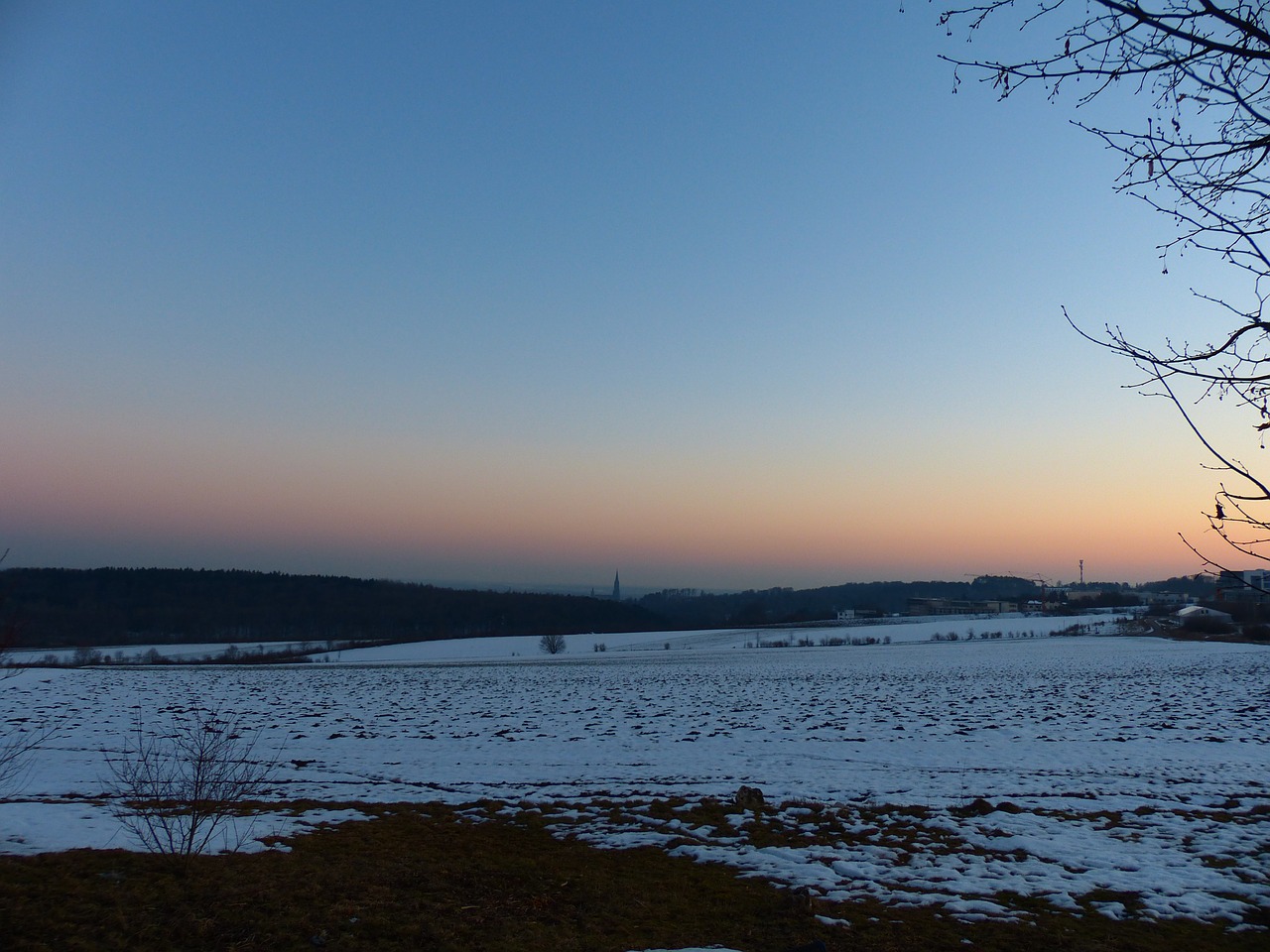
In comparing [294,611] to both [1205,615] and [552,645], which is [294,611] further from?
[1205,615]

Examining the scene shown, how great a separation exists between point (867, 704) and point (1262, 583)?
Answer: 79.3 ft

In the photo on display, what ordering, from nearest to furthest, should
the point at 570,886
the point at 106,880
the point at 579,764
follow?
1. the point at 106,880
2. the point at 570,886
3. the point at 579,764

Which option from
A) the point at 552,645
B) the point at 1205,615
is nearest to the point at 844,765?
the point at 552,645

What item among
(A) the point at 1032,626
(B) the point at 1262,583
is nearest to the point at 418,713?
(B) the point at 1262,583

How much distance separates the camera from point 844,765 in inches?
653

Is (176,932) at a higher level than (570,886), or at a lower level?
higher

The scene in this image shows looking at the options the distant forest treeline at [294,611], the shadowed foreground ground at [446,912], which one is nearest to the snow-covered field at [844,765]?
the shadowed foreground ground at [446,912]

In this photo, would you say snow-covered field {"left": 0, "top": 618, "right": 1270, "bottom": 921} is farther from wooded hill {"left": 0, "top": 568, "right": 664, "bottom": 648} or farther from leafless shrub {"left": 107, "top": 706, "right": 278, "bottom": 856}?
wooded hill {"left": 0, "top": 568, "right": 664, "bottom": 648}

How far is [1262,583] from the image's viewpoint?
165 inches

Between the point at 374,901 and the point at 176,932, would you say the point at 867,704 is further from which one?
the point at 176,932

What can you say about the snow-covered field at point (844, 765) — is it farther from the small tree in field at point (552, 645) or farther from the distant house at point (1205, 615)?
the distant house at point (1205, 615)

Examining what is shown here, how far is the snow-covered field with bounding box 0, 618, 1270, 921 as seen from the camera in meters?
9.24

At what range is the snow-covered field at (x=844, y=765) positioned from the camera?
924 centimetres

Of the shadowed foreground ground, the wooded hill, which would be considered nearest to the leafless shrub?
the shadowed foreground ground
